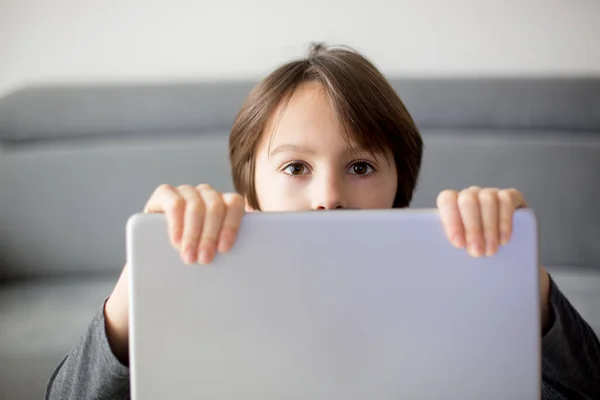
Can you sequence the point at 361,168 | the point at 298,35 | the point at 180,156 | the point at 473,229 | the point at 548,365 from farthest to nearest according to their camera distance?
the point at 298,35, the point at 180,156, the point at 361,168, the point at 548,365, the point at 473,229

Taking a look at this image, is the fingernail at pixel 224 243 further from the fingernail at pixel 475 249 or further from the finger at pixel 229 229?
the fingernail at pixel 475 249

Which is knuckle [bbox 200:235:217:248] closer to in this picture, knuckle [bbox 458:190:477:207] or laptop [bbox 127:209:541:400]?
laptop [bbox 127:209:541:400]

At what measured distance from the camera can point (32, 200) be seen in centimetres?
125

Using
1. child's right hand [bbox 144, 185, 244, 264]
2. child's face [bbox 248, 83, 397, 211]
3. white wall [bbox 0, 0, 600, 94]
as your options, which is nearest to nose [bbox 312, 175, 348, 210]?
child's face [bbox 248, 83, 397, 211]

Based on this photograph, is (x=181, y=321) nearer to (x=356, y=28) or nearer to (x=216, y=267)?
(x=216, y=267)

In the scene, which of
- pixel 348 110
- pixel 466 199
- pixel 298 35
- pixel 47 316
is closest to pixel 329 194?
pixel 348 110

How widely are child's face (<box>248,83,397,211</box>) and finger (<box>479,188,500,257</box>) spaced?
0.74ft

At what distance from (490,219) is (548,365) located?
0.30 m

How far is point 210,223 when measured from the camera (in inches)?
14.7

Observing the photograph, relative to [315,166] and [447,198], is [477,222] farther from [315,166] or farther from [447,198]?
[315,166]

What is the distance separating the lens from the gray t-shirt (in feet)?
1.83

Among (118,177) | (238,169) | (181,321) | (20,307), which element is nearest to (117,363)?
(181,321)

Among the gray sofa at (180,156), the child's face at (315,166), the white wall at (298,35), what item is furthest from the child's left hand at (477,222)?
the white wall at (298,35)

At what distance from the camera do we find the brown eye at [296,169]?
2.22 ft
